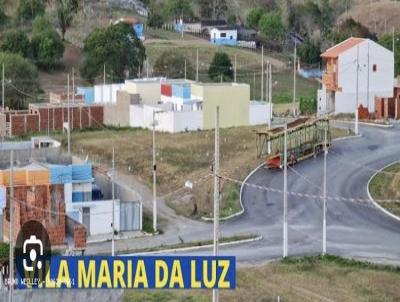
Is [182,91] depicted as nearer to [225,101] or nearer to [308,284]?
[225,101]

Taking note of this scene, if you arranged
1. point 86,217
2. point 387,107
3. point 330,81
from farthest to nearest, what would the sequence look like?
point 330,81 → point 387,107 → point 86,217

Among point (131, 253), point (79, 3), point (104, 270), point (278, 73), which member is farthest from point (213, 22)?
point (104, 270)

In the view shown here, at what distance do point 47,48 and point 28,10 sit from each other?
61.3ft

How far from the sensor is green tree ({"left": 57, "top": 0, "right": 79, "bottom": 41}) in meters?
84.1

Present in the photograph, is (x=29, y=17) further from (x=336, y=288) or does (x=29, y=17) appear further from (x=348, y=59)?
(x=336, y=288)

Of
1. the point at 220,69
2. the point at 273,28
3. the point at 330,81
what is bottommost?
the point at 330,81

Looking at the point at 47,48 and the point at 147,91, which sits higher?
the point at 47,48

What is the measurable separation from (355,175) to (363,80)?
14752 mm

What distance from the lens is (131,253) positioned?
33.3 meters

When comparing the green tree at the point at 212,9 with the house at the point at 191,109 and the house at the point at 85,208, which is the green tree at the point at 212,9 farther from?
the house at the point at 85,208

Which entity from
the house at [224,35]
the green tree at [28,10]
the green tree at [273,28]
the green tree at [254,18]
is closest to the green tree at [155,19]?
the house at [224,35]

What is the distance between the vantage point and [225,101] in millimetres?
52656

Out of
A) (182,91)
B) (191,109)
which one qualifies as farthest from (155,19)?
(191,109)

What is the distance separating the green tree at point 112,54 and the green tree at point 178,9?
96.4 ft
